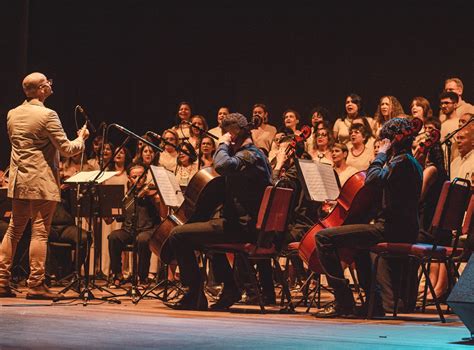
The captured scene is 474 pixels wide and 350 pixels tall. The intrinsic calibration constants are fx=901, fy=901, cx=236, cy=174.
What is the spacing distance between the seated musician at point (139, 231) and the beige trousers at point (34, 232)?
5.76 ft

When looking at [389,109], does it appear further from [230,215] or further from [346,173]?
[230,215]

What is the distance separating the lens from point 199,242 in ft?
20.7

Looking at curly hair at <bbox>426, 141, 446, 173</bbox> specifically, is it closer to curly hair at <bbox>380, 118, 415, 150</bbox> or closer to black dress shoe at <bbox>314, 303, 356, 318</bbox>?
curly hair at <bbox>380, 118, 415, 150</bbox>

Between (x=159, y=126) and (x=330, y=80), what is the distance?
261 centimetres

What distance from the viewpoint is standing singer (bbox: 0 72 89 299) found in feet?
22.4

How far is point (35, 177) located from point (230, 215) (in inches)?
62.3

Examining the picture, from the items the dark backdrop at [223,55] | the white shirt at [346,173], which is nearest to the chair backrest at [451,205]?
the white shirt at [346,173]

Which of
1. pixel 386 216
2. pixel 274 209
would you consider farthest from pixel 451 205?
pixel 274 209

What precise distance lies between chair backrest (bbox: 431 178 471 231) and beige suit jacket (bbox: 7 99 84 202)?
8.99ft

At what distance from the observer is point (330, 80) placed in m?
11.1

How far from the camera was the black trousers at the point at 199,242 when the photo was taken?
6273mm

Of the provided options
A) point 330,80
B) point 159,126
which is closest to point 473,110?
point 330,80

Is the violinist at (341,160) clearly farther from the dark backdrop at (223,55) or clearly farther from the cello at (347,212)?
the cello at (347,212)

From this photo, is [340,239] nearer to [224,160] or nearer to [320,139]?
[224,160]
